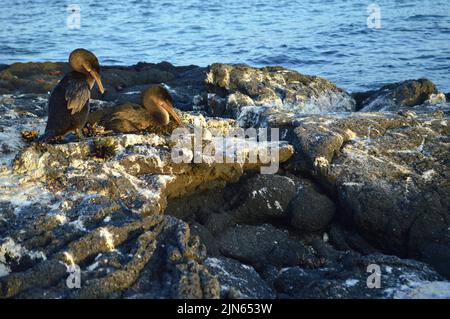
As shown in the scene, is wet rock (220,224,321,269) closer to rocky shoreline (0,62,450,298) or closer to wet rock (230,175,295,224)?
rocky shoreline (0,62,450,298)

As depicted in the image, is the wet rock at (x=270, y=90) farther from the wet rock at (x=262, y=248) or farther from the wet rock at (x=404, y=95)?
the wet rock at (x=262, y=248)

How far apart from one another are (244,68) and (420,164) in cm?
521

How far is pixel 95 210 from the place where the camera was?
6121mm

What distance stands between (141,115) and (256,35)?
17.4 m

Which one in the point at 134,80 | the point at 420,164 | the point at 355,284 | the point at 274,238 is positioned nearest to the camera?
the point at 355,284

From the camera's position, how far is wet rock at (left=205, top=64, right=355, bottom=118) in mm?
11484

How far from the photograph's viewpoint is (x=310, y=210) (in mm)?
7395

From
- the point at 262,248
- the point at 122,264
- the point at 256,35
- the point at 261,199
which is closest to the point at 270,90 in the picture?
the point at 261,199

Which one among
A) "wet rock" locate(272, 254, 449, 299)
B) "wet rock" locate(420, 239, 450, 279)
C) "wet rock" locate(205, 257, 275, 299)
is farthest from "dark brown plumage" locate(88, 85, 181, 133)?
"wet rock" locate(420, 239, 450, 279)

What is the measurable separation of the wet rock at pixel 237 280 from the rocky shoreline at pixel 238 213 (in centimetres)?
2

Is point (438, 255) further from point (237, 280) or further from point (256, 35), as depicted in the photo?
point (256, 35)

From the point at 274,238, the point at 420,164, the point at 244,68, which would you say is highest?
the point at 244,68

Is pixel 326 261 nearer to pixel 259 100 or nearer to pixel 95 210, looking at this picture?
pixel 95 210
